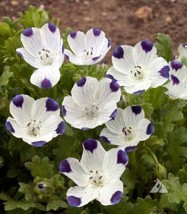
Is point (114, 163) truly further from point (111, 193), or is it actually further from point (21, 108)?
point (21, 108)

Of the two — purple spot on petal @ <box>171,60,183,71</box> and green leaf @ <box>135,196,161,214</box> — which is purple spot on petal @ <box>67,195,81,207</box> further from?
purple spot on petal @ <box>171,60,183,71</box>

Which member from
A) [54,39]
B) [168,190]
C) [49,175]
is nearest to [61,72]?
[54,39]

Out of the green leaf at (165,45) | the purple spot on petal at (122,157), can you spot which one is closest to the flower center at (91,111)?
the purple spot on petal at (122,157)

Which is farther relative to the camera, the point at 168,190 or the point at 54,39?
the point at 54,39

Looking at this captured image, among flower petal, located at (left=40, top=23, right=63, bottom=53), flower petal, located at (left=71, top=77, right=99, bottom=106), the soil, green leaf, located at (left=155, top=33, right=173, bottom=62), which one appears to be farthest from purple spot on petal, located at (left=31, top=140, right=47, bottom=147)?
the soil

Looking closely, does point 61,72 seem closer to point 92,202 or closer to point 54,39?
point 54,39

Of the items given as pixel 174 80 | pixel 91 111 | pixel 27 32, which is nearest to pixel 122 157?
pixel 91 111

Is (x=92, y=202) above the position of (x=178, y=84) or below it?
below

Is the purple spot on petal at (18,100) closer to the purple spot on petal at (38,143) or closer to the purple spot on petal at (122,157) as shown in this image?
the purple spot on petal at (38,143)
